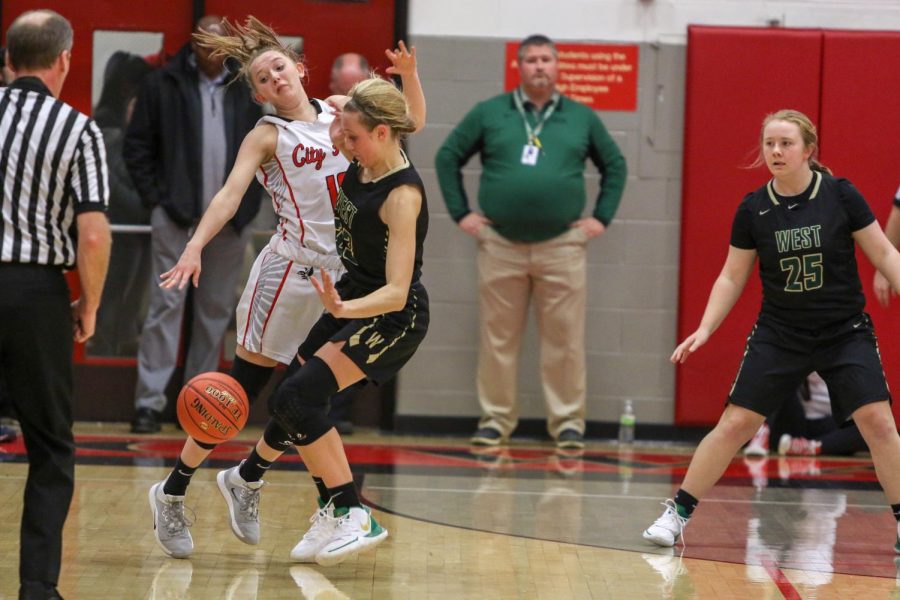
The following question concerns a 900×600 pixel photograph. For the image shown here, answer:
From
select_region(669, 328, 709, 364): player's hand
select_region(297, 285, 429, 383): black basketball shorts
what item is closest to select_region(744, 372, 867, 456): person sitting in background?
select_region(669, 328, 709, 364): player's hand

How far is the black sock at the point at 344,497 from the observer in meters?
4.51

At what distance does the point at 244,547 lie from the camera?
487 cm

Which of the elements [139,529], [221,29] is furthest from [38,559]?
[221,29]

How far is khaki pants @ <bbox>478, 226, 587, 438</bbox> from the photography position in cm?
782

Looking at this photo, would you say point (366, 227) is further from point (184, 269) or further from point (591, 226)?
point (591, 226)

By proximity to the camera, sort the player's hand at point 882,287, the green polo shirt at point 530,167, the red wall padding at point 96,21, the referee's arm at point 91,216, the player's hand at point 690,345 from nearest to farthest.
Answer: the referee's arm at point 91,216 < the player's hand at point 690,345 < the player's hand at point 882,287 < the green polo shirt at point 530,167 < the red wall padding at point 96,21

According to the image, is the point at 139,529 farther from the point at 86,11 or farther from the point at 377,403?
the point at 86,11

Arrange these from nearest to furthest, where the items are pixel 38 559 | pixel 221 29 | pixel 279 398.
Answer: pixel 38 559
pixel 279 398
pixel 221 29

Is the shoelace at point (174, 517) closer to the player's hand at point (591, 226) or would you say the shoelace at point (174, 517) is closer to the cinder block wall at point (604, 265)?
the cinder block wall at point (604, 265)

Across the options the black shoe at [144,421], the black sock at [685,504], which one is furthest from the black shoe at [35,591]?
the black shoe at [144,421]

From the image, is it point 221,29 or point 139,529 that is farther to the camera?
point 221,29

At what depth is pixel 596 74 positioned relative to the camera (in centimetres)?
812

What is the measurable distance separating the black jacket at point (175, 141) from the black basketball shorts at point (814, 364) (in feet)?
11.9

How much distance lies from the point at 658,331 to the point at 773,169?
3.21m
